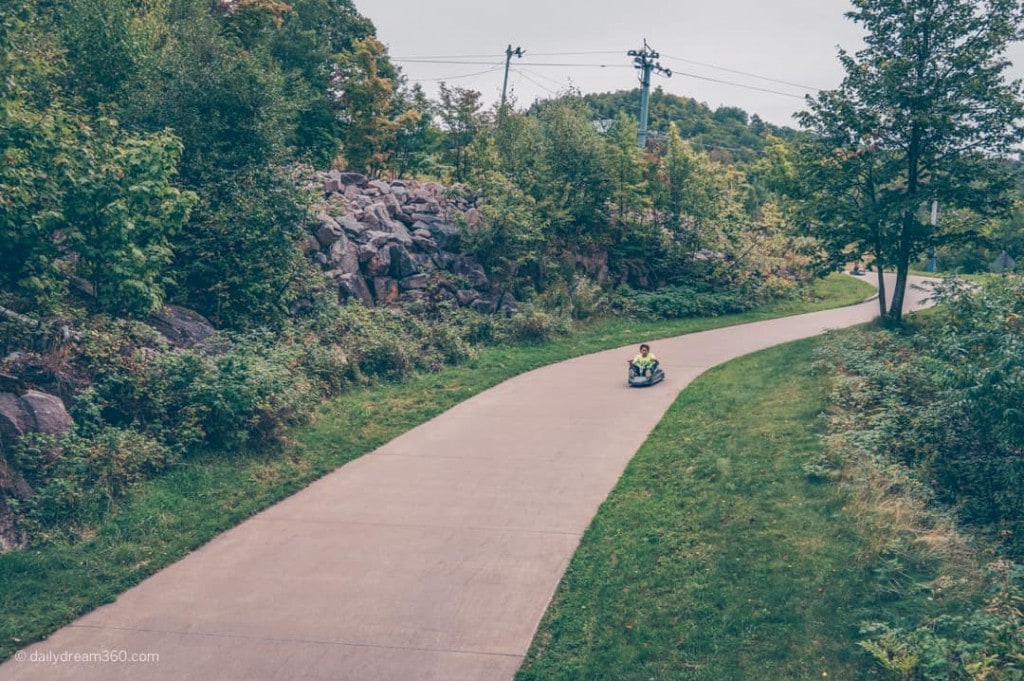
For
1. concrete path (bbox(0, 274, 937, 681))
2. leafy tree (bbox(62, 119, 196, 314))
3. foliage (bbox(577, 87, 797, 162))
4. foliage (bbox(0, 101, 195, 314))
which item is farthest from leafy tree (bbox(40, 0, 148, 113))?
foliage (bbox(577, 87, 797, 162))

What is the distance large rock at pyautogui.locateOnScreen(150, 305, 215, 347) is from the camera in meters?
12.6

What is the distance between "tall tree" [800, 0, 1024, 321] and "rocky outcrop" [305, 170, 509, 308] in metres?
9.57

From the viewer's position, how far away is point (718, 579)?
299 inches

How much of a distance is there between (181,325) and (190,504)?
4684 mm

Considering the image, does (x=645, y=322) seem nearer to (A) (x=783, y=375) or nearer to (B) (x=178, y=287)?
(A) (x=783, y=375)

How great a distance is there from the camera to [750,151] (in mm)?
63781

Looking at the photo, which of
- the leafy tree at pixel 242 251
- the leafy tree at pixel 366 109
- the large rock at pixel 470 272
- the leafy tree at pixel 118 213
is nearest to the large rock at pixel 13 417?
the leafy tree at pixel 118 213

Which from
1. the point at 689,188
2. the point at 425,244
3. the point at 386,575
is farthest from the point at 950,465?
the point at 689,188

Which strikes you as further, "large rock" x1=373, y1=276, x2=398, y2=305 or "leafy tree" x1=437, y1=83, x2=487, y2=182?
"leafy tree" x1=437, y1=83, x2=487, y2=182

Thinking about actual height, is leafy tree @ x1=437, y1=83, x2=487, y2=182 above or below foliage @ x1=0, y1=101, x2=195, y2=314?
above

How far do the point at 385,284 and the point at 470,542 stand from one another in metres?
11.1

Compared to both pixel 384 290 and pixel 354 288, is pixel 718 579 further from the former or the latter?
pixel 384 290

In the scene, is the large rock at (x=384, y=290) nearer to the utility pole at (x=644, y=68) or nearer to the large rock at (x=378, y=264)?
the large rock at (x=378, y=264)

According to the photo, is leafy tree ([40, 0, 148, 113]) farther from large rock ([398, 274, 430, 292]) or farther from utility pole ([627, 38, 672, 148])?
utility pole ([627, 38, 672, 148])
